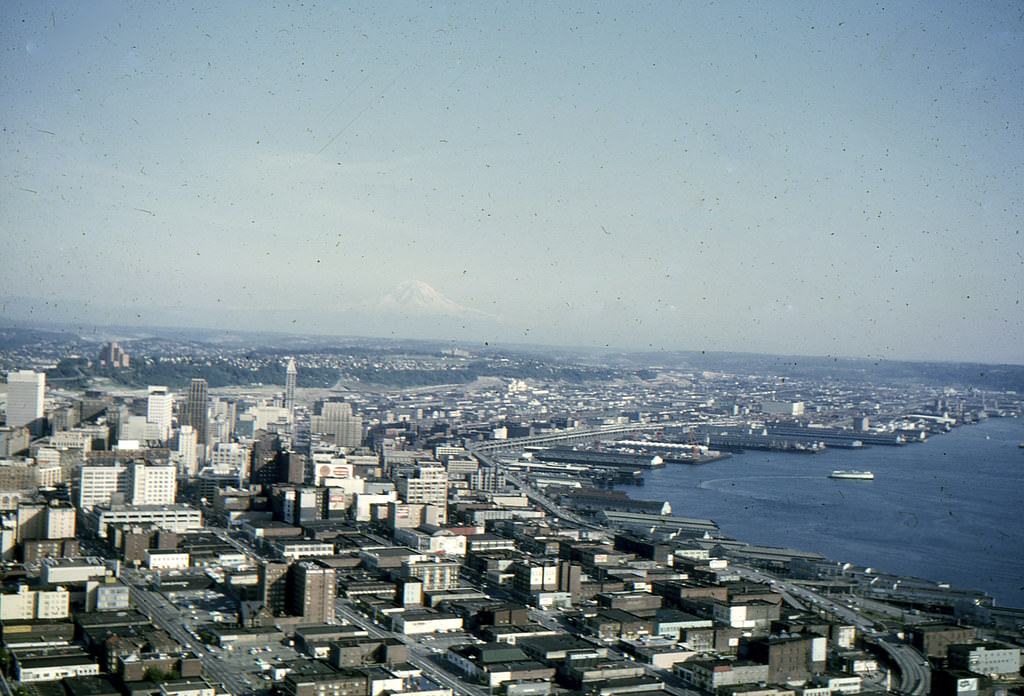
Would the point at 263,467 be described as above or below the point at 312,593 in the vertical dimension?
above

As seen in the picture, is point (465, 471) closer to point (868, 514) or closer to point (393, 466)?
point (393, 466)

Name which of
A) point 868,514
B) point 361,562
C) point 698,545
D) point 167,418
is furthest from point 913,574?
point 167,418

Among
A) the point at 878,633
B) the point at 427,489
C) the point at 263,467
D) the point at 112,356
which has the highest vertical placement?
the point at 112,356

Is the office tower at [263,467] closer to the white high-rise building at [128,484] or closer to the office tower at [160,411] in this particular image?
the white high-rise building at [128,484]

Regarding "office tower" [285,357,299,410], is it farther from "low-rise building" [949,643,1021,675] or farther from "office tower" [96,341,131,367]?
"low-rise building" [949,643,1021,675]

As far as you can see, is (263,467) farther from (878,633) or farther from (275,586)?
(878,633)

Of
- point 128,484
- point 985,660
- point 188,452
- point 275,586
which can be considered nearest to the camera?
point 985,660

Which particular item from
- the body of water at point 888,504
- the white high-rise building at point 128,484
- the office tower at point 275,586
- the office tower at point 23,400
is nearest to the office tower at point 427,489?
the white high-rise building at point 128,484

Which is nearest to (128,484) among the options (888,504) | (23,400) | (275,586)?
(275,586)

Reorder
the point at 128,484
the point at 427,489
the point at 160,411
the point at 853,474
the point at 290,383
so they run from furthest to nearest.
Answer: the point at 290,383, the point at 853,474, the point at 160,411, the point at 427,489, the point at 128,484
